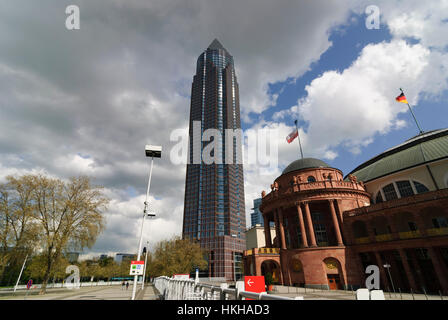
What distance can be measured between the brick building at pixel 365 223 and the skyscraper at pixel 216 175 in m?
60.4

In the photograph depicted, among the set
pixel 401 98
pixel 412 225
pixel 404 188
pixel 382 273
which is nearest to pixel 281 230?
pixel 382 273

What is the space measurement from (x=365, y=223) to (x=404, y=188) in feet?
36.1

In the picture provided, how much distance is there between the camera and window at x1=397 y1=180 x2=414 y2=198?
35.3 metres

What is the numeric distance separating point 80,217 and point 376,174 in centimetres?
5247

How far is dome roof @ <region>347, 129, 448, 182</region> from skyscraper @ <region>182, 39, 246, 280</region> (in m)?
68.8

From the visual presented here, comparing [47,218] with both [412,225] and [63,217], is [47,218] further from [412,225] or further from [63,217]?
[412,225]

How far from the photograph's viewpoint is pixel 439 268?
24.5m

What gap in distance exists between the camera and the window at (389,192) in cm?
3721

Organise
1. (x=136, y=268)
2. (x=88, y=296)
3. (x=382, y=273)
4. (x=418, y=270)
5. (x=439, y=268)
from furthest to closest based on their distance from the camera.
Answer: (x=382, y=273), (x=418, y=270), (x=88, y=296), (x=439, y=268), (x=136, y=268)

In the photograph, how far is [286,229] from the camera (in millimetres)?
40281

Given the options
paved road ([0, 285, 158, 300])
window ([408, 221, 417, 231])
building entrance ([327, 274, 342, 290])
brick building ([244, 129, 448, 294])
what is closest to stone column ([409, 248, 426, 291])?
brick building ([244, 129, 448, 294])

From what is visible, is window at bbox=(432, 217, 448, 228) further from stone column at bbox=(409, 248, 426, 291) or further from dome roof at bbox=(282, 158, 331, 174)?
Result: dome roof at bbox=(282, 158, 331, 174)

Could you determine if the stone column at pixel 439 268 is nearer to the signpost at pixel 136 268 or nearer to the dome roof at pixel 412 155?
the dome roof at pixel 412 155

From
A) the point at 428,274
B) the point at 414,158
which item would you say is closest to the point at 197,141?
the point at 414,158
